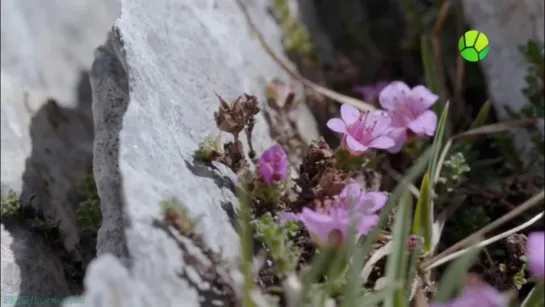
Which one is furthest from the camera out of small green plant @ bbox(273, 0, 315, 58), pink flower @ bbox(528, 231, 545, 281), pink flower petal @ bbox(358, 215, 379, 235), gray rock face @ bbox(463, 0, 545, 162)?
small green plant @ bbox(273, 0, 315, 58)

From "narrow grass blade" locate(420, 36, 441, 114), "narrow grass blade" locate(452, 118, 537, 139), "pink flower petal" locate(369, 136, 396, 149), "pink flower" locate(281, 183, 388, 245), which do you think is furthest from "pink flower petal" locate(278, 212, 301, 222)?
"narrow grass blade" locate(420, 36, 441, 114)

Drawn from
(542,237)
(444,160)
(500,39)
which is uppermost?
(500,39)

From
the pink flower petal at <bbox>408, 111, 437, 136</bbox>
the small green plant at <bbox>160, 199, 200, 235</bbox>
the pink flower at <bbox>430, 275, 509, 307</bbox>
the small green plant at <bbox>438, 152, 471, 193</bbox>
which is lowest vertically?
the pink flower at <bbox>430, 275, 509, 307</bbox>

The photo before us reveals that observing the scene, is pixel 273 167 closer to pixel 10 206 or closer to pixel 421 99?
pixel 421 99

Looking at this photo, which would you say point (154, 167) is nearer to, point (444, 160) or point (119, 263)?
point (119, 263)

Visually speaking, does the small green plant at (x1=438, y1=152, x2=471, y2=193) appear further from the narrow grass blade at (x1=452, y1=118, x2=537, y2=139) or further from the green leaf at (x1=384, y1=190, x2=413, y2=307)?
the green leaf at (x1=384, y1=190, x2=413, y2=307)

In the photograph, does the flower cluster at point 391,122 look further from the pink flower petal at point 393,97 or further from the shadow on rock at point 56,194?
the shadow on rock at point 56,194

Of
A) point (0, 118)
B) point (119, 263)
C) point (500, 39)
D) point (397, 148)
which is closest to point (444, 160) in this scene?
point (397, 148)
